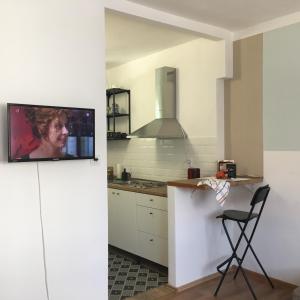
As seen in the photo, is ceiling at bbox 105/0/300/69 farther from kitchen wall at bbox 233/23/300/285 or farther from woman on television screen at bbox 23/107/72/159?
woman on television screen at bbox 23/107/72/159

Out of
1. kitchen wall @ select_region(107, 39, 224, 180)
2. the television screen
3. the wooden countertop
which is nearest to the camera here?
the television screen

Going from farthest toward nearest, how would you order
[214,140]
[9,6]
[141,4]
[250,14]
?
[214,140] → [250,14] → [141,4] → [9,6]

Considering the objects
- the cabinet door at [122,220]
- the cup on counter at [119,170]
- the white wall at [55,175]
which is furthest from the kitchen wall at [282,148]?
the cup on counter at [119,170]

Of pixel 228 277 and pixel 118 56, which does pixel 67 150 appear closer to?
pixel 228 277

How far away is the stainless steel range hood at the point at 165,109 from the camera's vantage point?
4.14 meters

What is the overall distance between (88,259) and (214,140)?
1.88 metres

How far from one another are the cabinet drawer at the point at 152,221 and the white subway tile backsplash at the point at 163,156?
618 mm

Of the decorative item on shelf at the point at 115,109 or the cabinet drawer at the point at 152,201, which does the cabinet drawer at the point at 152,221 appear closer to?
the cabinet drawer at the point at 152,201

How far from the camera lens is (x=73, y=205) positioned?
101 inches

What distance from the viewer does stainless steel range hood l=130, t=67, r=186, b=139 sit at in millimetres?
4137

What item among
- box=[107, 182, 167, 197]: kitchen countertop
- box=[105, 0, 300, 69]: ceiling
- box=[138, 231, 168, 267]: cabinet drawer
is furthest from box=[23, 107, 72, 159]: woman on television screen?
box=[138, 231, 168, 267]: cabinet drawer

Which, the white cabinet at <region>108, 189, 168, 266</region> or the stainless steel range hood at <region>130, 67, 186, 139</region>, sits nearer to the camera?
the white cabinet at <region>108, 189, 168, 266</region>

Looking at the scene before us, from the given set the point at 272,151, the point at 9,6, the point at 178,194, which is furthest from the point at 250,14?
the point at 9,6

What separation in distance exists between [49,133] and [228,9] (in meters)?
1.88
